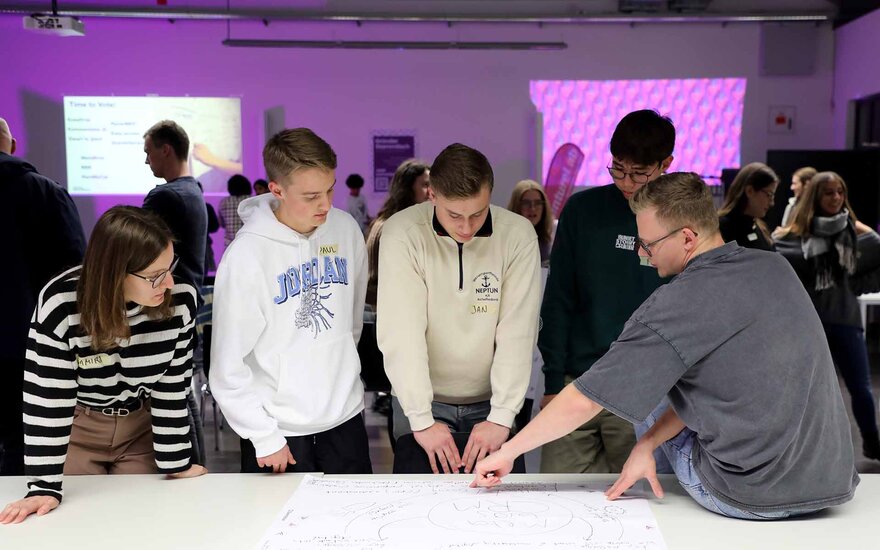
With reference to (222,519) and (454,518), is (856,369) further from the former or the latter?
(222,519)

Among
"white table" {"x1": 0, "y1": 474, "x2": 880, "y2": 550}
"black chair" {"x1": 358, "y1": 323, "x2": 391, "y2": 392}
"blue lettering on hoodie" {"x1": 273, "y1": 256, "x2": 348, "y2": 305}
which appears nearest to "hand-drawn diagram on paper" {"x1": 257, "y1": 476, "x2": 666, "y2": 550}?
"white table" {"x1": 0, "y1": 474, "x2": 880, "y2": 550}

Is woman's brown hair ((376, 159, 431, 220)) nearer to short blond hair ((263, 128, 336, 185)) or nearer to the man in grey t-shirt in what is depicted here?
short blond hair ((263, 128, 336, 185))

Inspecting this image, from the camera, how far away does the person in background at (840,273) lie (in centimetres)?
403

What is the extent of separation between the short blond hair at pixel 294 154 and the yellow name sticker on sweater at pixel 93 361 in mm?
620

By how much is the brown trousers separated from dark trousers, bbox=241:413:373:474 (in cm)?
26

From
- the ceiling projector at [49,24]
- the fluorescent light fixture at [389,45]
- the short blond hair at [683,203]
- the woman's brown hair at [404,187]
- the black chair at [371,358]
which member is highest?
the fluorescent light fixture at [389,45]

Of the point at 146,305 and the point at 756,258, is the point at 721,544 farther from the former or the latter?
the point at 146,305

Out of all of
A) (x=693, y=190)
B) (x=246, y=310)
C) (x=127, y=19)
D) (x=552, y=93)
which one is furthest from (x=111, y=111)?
(x=693, y=190)

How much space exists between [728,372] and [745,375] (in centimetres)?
3

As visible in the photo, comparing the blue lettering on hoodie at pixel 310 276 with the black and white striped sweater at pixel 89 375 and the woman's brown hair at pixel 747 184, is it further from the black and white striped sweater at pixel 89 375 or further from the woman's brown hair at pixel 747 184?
the woman's brown hair at pixel 747 184

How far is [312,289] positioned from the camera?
6.75 ft

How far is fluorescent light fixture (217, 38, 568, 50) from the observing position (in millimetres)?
8570

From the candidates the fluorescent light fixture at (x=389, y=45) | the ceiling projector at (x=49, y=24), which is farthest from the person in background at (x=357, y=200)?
the ceiling projector at (x=49, y=24)

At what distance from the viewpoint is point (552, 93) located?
912 centimetres
